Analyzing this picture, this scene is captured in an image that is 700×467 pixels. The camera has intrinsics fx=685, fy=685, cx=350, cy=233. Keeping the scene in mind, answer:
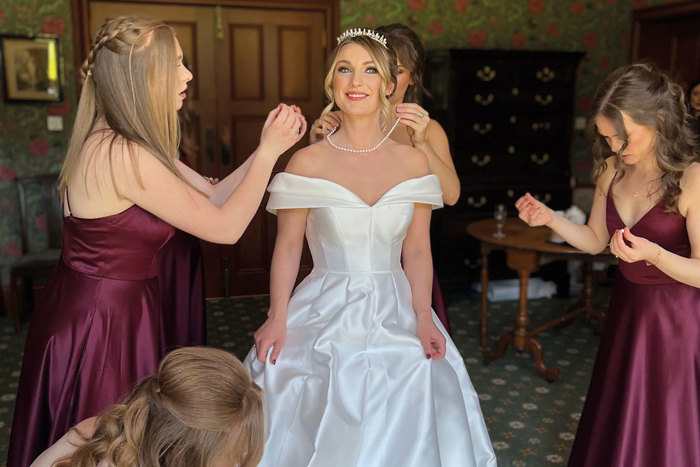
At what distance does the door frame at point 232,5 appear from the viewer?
16.1 ft

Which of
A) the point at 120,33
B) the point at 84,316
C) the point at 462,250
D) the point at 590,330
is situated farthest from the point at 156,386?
the point at 462,250

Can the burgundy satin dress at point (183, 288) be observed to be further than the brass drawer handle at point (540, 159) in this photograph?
No

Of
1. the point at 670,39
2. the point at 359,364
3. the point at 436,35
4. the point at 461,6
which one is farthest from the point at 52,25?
the point at 670,39

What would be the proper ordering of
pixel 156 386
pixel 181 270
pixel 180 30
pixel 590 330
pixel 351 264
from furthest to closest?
pixel 180 30 → pixel 590 330 → pixel 181 270 → pixel 351 264 → pixel 156 386

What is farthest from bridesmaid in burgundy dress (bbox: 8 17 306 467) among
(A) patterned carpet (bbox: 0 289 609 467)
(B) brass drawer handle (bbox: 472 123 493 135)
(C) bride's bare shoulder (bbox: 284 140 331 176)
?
(B) brass drawer handle (bbox: 472 123 493 135)

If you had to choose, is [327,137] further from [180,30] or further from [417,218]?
[180,30]

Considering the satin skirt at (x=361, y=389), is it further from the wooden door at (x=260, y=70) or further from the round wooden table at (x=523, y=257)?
the wooden door at (x=260, y=70)

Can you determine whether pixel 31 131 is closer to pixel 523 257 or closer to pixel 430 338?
pixel 523 257

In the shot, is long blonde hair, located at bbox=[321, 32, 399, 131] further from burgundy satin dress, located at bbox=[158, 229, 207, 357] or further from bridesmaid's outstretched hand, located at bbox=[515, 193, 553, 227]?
burgundy satin dress, located at bbox=[158, 229, 207, 357]

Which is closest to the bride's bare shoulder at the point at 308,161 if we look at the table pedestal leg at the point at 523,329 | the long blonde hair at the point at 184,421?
the long blonde hair at the point at 184,421

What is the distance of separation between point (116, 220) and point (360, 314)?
763mm

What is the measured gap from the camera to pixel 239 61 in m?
5.34

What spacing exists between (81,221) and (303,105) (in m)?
3.85

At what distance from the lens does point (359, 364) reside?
79.2 inches
